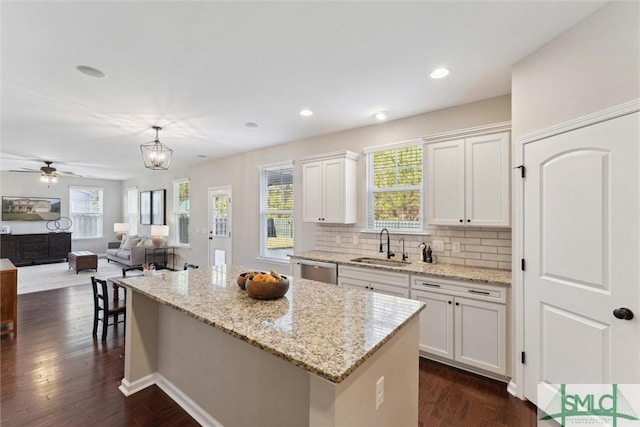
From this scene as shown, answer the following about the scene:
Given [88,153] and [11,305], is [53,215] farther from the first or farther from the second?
[11,305]

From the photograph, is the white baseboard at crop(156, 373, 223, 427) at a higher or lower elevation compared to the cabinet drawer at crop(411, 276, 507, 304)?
lower

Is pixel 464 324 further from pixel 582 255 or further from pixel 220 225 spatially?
pixel 220 225

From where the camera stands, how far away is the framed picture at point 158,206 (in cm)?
801

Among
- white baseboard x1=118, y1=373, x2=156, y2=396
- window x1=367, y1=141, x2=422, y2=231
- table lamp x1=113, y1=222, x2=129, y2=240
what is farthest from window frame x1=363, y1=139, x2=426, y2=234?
table lamp x1=113, y1=222, x2=129, y2=240

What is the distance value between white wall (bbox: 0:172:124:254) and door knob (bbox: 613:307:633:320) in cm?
1234

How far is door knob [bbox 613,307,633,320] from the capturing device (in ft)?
5.30

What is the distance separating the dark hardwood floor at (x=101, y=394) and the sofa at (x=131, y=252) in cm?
397

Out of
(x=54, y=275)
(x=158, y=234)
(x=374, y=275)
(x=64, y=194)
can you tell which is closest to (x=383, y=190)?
(x=374, y=275)

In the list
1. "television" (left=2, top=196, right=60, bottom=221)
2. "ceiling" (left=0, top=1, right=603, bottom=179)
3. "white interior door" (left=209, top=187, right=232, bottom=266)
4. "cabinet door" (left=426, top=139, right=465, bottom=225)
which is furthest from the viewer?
"television" (left=2, top=196, right=60, bottom=221)

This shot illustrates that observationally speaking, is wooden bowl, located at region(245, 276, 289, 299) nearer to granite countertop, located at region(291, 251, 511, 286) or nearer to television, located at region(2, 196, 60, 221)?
granite countertop, located at region(291, 251, 511, 286)

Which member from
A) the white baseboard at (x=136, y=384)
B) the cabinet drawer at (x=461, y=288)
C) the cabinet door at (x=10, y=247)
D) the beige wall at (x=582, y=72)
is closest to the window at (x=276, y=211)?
the cabinet drawer at (x=461, y=288)

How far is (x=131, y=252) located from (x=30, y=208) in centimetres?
426

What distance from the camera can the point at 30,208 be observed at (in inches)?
333

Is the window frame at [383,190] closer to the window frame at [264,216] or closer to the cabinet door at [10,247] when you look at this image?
the window frame at [264,216]
